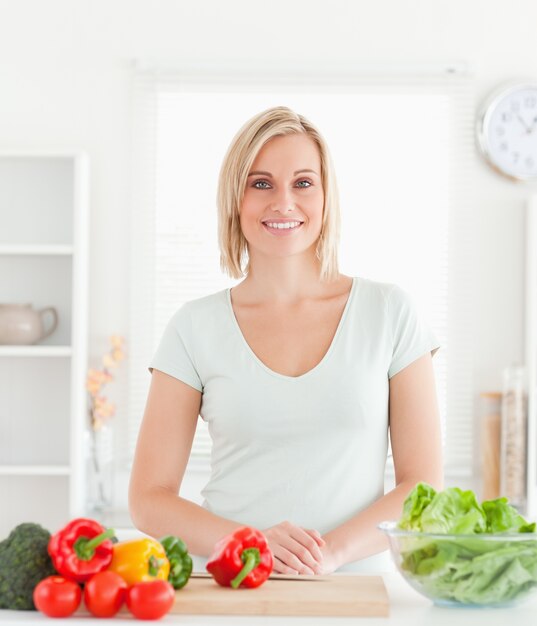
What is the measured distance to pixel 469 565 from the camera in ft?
4.21

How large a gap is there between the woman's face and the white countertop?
2.57 feet

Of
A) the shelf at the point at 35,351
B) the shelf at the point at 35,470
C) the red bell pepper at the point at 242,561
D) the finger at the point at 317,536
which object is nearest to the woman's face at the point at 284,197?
the finger at the point at 317,536

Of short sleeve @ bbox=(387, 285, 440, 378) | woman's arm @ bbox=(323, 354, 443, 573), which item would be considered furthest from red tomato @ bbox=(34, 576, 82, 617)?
short sleeve @ bbox=(387, 285, 440, 378)

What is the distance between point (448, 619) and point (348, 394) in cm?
62

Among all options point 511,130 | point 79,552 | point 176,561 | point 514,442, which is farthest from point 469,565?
point 511,130

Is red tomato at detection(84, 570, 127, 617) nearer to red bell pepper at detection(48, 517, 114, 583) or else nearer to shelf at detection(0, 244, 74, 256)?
red bell pepper at detection(48, 517, 114, 583)

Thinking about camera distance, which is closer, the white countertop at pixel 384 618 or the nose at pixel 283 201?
the white countertop at pixel 384 618

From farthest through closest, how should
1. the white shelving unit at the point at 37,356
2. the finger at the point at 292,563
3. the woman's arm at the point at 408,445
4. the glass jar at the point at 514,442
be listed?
the white shelving unit at the point at 37,356 < the glass jar at the point at 514,442 < the woman's arm at the point at 408,445 < the finger at the point at 292,563

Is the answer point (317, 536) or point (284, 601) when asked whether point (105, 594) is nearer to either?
point (284, 601)

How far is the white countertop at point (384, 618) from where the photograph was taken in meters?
1.25

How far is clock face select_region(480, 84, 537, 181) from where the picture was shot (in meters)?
4.05

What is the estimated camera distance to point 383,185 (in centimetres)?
408

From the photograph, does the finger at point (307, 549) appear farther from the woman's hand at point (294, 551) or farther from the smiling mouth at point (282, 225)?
the smiling mouth at point (282, 225)

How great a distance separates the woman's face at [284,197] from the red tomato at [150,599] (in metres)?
0.84
